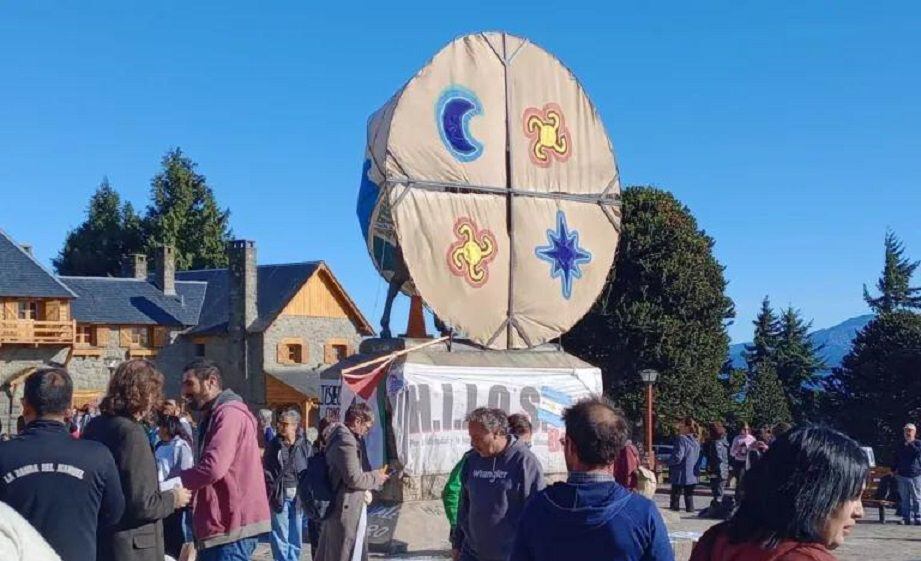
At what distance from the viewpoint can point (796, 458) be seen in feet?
9.07

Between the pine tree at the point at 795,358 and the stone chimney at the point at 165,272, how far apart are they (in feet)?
92.8

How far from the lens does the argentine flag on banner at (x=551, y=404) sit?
14010mm

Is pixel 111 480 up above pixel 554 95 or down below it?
below

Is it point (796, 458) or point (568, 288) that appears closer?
point (796, 458)

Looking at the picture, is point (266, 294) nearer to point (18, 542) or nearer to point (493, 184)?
point (493, 184)

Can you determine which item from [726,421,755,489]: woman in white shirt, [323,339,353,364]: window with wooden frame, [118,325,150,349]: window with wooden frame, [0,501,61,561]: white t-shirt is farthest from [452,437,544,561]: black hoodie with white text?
[118,325,150,349]: window with wooden frame

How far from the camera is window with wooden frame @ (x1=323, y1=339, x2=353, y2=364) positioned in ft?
157

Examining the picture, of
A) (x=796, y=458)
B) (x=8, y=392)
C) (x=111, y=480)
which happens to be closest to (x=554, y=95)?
(x=111, y=480)

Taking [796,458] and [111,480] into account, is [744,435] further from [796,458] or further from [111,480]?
[796,458]

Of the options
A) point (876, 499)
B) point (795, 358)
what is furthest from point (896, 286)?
point (876, 499)

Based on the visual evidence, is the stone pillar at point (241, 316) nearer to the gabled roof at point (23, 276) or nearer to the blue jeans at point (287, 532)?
the gabled roof at point (23, 276)

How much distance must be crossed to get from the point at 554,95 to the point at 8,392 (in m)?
34.5

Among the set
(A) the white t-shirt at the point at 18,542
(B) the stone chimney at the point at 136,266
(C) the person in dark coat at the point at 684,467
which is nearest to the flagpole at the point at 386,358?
(C) the person in dark coat at the point at 684,467

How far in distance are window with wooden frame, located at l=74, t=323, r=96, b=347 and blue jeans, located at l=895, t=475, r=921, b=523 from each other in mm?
36274
